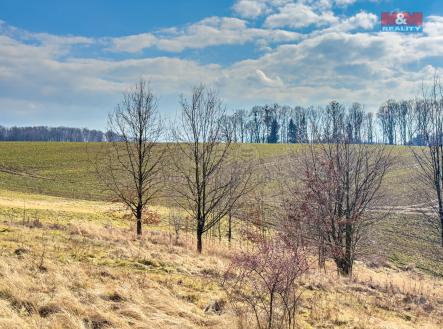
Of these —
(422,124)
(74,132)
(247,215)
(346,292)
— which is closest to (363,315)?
(346,292)

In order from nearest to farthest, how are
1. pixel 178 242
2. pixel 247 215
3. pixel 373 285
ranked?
pixel 373 285 < pixel 178 242 < pixel 247 215

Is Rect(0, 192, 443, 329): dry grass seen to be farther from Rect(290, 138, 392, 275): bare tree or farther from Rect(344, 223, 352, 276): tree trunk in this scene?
Rect(290, 138, 392, 275): bare tree

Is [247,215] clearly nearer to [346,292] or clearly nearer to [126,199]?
[126,199]

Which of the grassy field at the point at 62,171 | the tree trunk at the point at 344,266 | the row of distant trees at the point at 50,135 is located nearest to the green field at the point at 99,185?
the grassy field at the point at 62,171

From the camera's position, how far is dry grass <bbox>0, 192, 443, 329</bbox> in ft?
21.6

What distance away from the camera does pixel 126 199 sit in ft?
68.1

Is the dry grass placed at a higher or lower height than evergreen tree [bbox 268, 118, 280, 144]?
lower

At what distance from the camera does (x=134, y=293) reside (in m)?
7.84

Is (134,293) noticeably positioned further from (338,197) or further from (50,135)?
(50,135)

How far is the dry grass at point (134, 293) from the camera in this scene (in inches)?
259

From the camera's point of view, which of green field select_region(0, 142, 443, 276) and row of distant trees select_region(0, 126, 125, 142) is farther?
row of distant trees select_region(0, 126, 125, 142)

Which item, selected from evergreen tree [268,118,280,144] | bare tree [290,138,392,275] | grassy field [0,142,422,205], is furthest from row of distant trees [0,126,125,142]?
bare tree [290,138,392,275]

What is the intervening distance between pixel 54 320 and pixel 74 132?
20282cm

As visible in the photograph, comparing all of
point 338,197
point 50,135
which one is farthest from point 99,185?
point 50,135
